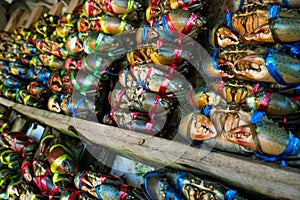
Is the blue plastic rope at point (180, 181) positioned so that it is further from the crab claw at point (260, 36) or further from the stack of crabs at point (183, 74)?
the crab claw at point (260, 36)

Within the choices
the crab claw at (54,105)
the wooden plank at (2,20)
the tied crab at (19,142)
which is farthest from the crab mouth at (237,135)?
the wooden plank at (2,20)

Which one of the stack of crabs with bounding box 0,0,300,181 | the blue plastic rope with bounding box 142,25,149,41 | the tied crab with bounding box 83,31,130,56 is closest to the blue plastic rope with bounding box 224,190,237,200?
the stack of crabs with bounding box 0,0,300,181

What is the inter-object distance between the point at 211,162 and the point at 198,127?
129 mm

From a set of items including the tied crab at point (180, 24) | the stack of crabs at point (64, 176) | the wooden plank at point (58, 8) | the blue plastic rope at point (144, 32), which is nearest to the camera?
the stack of crabs at point (64, 176)

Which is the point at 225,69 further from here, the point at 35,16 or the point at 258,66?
the point at 35,16

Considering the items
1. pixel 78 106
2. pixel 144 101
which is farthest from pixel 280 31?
pixel 78 106

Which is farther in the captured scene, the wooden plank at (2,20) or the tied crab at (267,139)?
the wooden plank at (2,20)

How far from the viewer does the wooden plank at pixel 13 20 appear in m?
3.44

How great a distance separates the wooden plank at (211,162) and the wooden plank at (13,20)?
2.33m

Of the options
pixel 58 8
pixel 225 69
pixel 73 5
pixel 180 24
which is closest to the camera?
pixel 225 69

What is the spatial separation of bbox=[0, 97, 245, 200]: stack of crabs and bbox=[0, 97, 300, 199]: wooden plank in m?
0.05

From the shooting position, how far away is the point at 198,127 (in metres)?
1.11

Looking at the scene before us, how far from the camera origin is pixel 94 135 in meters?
1.50

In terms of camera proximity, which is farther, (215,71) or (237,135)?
(215,71)
